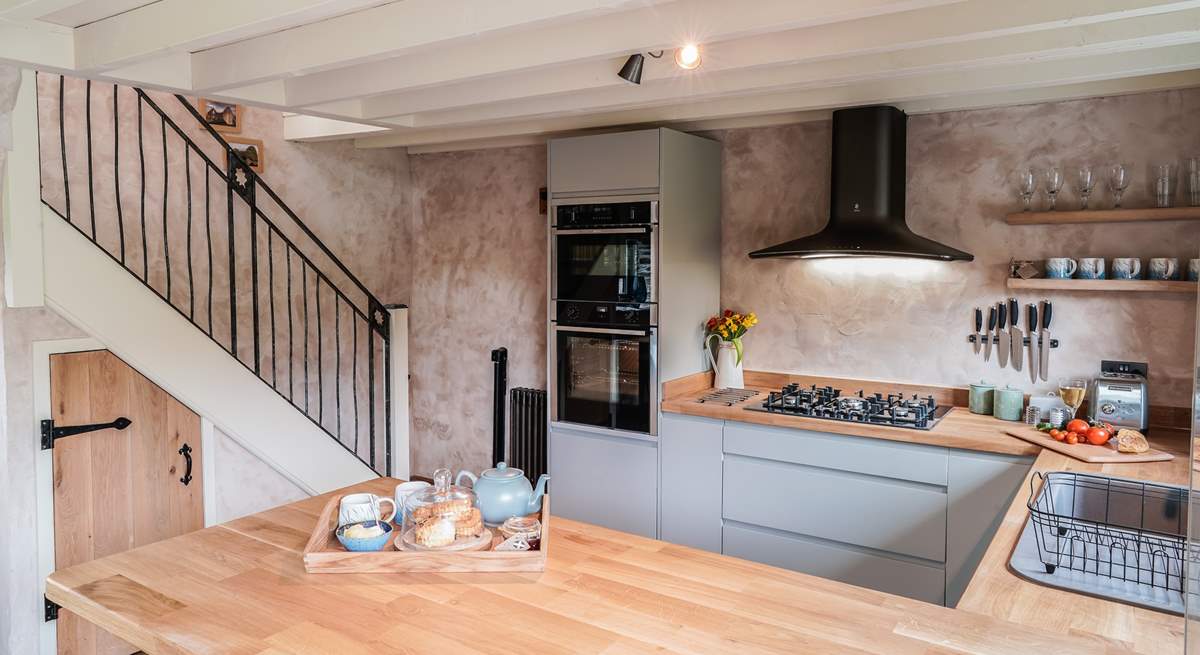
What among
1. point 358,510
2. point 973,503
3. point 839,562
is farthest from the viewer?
point 839,562

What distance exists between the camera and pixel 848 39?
2.39m

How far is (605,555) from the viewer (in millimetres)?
1967

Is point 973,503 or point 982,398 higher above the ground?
point 982,398

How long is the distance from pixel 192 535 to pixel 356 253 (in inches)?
129

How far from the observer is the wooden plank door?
3.30 meters

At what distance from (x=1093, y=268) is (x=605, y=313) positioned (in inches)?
89.4

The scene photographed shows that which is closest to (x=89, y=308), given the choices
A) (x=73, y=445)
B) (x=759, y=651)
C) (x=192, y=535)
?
(x=73, y=445)

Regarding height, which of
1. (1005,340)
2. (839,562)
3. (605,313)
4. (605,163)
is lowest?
(839,562)

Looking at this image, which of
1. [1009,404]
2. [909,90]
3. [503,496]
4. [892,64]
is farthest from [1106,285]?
[503,496]

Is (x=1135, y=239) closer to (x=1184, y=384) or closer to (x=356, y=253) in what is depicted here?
(x=1184, y=384)

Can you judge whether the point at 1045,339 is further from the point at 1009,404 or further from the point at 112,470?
the point at 112,470

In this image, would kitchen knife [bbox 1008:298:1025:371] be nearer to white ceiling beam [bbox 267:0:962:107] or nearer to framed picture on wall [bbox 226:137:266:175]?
white ceiling beam [bbox 267:0:962:107]

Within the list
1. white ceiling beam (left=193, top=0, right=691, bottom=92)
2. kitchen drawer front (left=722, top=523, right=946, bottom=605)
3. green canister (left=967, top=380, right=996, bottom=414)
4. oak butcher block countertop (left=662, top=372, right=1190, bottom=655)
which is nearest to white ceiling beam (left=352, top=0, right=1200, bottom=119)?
white ceiling beam (left=193, top=0, right=691, bottom=92)

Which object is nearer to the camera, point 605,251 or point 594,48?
point 594,48
